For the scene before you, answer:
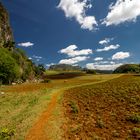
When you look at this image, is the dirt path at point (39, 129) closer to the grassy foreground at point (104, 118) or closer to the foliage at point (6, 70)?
the grassy foreground at point (104, 118)

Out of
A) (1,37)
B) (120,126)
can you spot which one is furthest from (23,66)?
(120,126)

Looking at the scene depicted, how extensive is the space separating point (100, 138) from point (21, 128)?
8526 mm

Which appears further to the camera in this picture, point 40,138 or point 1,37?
point 1,37

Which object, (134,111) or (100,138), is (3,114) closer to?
(100,138)

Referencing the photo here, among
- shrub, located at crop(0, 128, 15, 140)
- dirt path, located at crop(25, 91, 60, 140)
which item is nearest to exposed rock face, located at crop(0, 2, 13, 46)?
dirt path, located at crop(25, 91, 60, 140)

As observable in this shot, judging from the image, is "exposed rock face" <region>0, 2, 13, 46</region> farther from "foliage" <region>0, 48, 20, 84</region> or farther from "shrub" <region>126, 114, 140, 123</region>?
"shrub" <region>126, 114, 140, 123</region>

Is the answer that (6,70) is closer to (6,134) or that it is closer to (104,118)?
(104,118)

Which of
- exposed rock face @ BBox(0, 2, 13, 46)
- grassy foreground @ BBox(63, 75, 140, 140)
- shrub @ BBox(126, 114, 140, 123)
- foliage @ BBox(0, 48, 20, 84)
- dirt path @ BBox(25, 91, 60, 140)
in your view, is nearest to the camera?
dirt path @ BBox(25, 91, 60, 140)

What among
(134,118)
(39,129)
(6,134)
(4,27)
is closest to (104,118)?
(134,118)

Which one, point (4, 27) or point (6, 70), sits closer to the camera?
point (6, 70)

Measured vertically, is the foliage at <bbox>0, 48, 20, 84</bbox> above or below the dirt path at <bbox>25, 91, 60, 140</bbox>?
above

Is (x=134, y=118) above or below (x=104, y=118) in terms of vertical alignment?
above

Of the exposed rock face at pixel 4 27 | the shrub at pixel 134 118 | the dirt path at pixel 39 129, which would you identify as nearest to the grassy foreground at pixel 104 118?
the shrub at pixel 134 118

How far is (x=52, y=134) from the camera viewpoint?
2384cm
